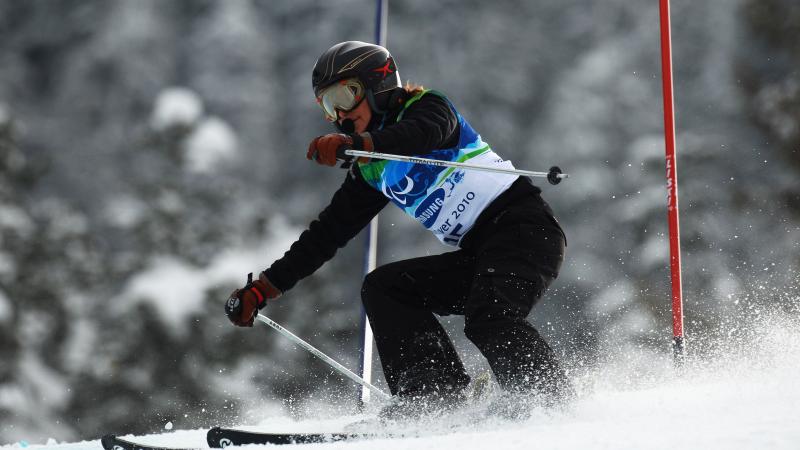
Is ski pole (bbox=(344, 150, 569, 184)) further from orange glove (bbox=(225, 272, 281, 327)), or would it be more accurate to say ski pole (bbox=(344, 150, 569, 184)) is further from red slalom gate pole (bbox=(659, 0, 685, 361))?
red slalom gate pole (bbox=(659, 0, 685, 361))

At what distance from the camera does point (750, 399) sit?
189 centimetres

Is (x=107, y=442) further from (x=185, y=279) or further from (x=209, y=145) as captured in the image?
(x=185, y=279)

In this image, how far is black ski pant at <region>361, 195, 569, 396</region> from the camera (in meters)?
2.13

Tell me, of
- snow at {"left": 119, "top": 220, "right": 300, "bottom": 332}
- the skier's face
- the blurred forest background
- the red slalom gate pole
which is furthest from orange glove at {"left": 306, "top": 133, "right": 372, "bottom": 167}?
snow at {"left": 119, "top": 220, "right": 300, "bottom": 332}

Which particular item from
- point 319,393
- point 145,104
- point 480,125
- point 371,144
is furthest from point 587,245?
point 371,144

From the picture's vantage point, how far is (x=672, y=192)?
11.5 ft

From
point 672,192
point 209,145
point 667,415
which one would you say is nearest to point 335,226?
point 667,415

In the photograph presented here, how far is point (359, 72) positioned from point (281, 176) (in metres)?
12.8

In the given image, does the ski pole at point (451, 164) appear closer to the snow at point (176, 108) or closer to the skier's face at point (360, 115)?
the skier's face at point (360, 115)

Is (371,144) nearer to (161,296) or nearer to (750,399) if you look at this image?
Answer: (750,399)

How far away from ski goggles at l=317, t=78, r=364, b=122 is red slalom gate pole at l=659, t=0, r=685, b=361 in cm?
145

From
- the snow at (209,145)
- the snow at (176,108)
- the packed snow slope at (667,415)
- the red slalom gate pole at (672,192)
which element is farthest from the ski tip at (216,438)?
the snow at (176,108)

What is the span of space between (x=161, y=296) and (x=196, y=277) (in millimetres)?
1281

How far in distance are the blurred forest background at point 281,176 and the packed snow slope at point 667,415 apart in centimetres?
829
